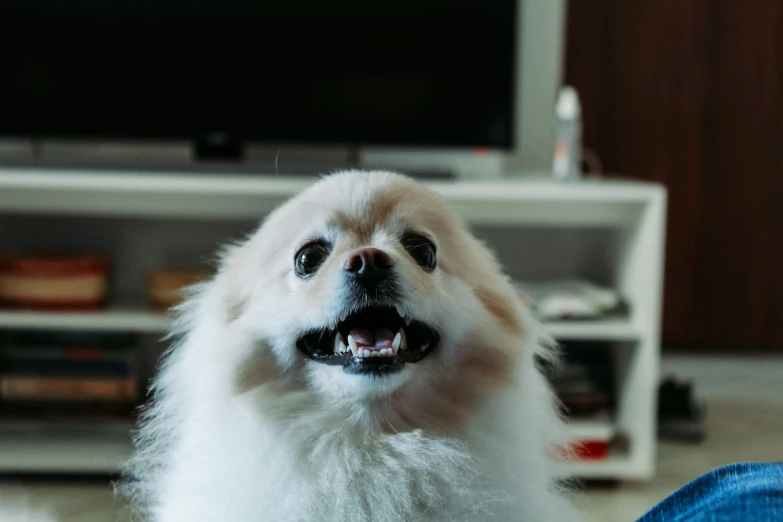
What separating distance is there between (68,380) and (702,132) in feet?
9.13

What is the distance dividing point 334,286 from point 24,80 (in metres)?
2.09

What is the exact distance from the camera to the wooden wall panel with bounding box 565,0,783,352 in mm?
3623

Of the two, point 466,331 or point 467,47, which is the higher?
point 467,47

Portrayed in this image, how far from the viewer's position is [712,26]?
11.9ft

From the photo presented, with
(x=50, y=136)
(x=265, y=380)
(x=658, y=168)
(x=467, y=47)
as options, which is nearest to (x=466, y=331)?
(x=265, y=380)

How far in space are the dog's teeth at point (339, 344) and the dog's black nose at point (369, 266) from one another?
0.27 feet

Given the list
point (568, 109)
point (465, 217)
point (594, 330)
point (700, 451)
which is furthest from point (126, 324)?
point (700, 451)

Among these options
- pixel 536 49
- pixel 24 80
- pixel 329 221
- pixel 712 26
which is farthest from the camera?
pixel 712 26

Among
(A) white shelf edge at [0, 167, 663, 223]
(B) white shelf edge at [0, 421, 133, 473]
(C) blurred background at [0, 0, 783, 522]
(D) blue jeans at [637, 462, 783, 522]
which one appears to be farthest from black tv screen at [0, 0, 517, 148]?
(D) blue jeans at [637, 462, 783, 522]

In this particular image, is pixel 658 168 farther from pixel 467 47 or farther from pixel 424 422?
pixel 424 422

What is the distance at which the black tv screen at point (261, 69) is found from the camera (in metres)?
2.58

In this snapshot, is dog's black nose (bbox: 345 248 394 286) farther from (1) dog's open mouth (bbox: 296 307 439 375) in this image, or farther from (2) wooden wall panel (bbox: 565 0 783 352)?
(2) wooden wall panel (bbox: 565 0 783 352)

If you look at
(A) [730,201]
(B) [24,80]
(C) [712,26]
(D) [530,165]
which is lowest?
(A) [730,201]

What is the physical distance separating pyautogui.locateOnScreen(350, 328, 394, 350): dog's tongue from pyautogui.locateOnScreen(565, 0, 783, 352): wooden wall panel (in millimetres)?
2918
